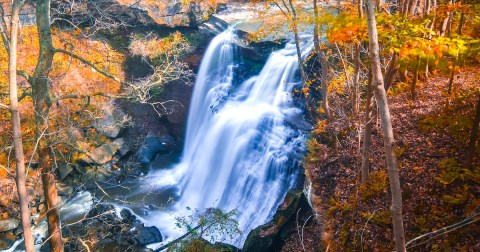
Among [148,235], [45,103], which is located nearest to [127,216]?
[148,235]

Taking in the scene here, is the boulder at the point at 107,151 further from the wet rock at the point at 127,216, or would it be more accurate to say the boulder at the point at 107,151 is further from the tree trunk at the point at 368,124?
the tree trunk at the point at 368,124

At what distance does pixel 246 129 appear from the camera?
13.1 meters

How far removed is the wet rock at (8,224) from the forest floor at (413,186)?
9.32 meters

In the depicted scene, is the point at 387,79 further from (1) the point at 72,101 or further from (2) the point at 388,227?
(1) the point at 72,101

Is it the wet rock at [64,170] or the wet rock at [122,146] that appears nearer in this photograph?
the wet rock at [64,170]

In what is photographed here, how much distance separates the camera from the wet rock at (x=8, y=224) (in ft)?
36.2

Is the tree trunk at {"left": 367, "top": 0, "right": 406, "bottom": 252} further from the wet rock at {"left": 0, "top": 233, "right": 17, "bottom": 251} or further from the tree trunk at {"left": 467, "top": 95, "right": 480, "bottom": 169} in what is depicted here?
the wet rock at {"left": 0, "top": 233, "right": 17, "bottom": 251}

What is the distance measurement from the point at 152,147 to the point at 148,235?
630 cm

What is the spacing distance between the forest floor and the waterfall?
1911mm

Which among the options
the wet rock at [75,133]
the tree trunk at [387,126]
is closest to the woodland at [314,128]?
the tree trunk at [387,126]

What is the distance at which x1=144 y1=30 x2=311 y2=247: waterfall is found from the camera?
10.8 m

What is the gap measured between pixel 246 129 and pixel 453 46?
387 inches

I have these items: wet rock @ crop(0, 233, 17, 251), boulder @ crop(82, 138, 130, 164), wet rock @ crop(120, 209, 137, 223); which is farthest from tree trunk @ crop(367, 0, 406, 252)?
boulder @ crop(82, 138, 130, 164)

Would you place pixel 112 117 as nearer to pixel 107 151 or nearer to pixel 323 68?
pixel 107 151
